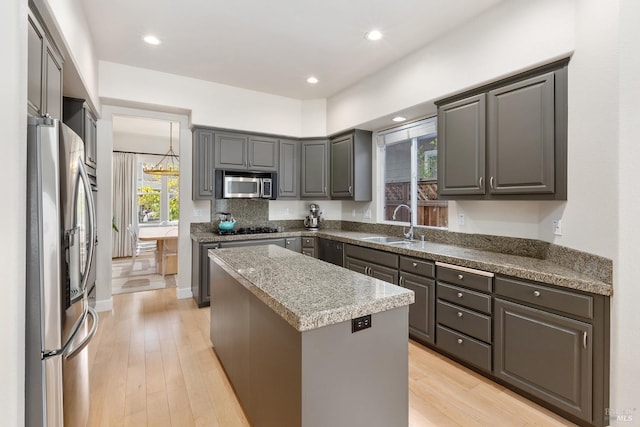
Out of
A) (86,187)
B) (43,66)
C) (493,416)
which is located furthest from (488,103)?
(43,66)

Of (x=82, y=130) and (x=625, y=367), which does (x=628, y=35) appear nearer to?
(x=625, y=367)

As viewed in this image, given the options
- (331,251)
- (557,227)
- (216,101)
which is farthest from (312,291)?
(216,101)

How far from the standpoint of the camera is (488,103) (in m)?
2.54

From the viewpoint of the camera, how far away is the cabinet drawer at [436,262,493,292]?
89.6 inches

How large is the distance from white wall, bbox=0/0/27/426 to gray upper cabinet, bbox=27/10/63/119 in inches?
16.9

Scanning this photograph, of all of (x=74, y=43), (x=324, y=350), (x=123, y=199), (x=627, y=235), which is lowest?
(x=324, y=350)

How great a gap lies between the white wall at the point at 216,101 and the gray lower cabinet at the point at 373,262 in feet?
6.91

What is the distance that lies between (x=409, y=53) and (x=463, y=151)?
1.28 metres

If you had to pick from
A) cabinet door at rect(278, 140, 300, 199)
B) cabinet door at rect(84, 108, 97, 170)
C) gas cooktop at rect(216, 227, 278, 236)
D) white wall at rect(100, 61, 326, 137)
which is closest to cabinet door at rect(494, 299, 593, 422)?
gas cooktop at rect(216, 227, 278, 236)

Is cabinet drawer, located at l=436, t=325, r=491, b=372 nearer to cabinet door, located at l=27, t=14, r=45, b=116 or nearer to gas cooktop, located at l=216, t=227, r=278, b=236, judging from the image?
gas cooktop, located at l=216, t=227, r=278, b=236

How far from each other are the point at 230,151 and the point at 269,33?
1.77 meters

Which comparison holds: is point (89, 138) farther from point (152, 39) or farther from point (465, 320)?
point (465, 320)

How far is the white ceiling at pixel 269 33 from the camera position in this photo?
8.25 ft

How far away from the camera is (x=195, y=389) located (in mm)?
2219
